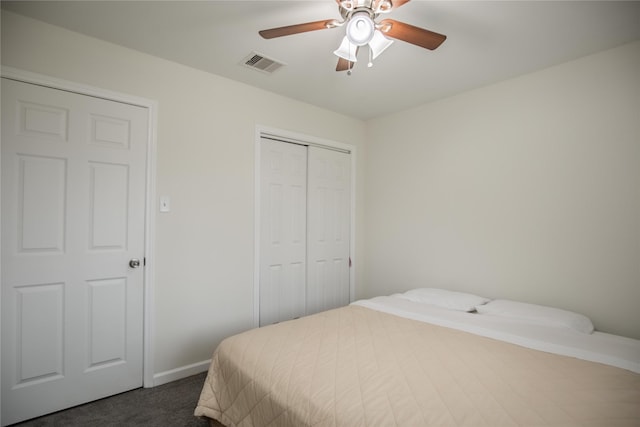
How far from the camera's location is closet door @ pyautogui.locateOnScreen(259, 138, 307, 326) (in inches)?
121

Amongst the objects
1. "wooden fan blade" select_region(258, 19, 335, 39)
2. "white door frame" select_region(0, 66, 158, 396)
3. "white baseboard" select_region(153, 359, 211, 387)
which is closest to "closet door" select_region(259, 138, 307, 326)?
"white baseboard" select_region(153, 359, 211, 387)

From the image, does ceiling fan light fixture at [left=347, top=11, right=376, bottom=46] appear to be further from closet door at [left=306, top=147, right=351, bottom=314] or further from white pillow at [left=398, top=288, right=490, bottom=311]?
white pillow at [left=398, top=288, right=490, bottom=311]

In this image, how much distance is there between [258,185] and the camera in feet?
9.74

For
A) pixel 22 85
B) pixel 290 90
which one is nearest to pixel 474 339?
pixel 290 90

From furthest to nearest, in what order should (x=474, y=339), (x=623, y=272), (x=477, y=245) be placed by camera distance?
(x=477, y=245) < (x=623, y=272) < (x=474, y=339)

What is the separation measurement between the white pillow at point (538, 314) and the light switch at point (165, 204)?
2.52 meters

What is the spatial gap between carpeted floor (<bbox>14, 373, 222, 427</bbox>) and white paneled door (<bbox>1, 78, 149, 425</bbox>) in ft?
0.22

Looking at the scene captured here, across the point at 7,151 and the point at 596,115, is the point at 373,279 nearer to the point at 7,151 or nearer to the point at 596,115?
the point at 596,115

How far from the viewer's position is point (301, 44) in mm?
2230

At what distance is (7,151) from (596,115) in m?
3.86

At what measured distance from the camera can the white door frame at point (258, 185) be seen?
116 inches

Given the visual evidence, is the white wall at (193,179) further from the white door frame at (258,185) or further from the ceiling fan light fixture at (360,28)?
the ceiling fan light fixture at (360,28)

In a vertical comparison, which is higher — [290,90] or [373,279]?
[290,90]

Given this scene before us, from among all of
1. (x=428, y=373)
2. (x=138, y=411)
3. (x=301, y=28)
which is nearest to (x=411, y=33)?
(x=301, y=28)
